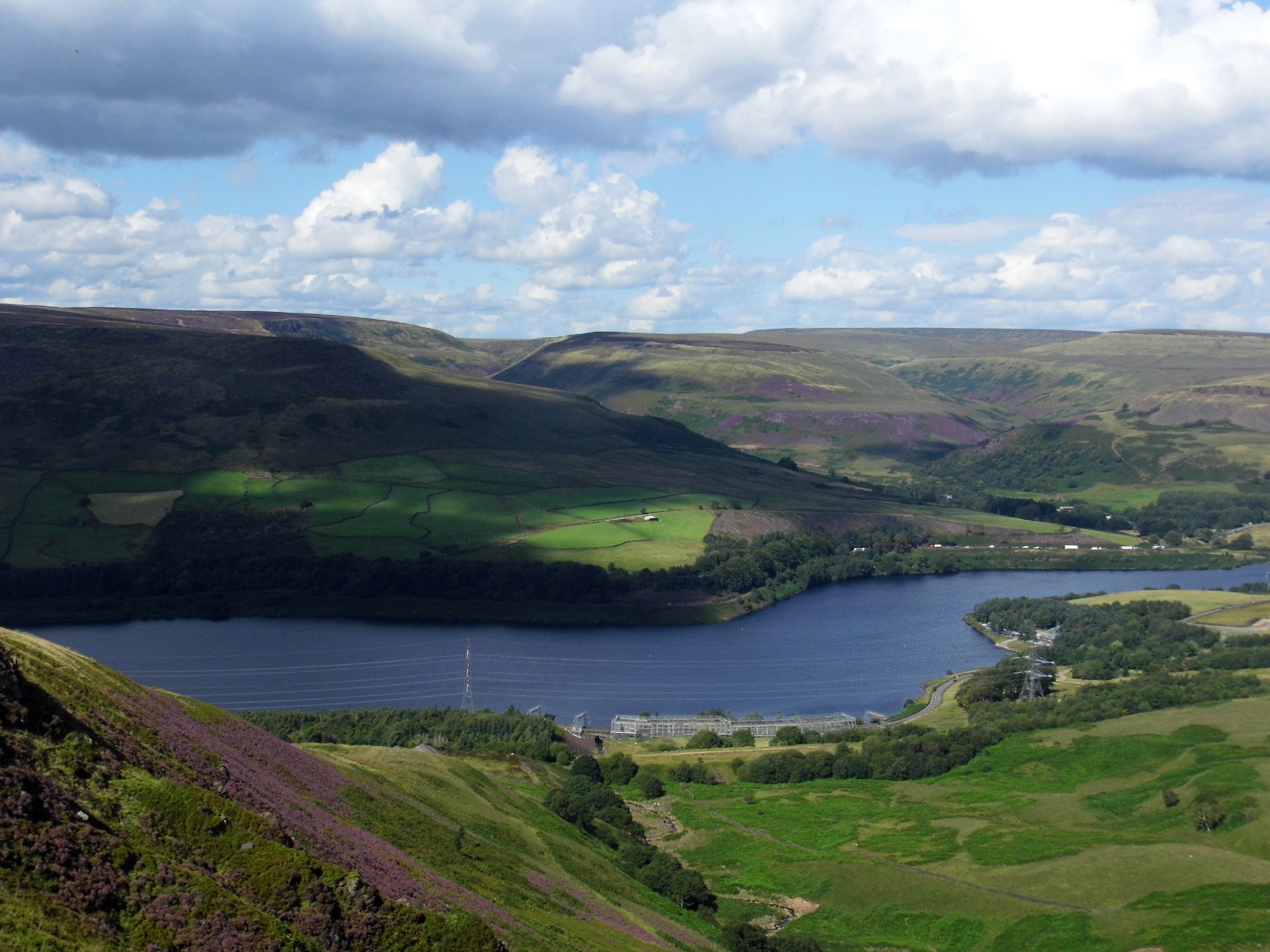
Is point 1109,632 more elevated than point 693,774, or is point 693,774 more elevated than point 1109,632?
point 1109,632

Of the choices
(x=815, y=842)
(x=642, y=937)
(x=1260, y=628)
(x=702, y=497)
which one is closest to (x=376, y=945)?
(x=642, y=937)

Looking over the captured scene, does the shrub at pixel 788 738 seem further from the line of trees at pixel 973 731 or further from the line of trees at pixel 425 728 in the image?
the line of trees at pixel 425 728

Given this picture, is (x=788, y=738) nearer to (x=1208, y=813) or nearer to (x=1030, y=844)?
(x=1030, y=844)

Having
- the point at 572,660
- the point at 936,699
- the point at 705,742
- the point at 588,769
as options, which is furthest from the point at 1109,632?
the point at 588,769

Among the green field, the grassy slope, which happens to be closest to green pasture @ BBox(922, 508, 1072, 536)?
the green field

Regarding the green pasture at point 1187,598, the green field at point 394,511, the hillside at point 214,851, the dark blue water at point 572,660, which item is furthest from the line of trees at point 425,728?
the green pasture at point 1187,598

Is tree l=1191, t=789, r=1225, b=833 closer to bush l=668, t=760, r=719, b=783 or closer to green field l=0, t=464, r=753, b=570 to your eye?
bush l=668, t=760, r=719, b=783

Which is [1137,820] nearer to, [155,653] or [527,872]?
[527,872]
